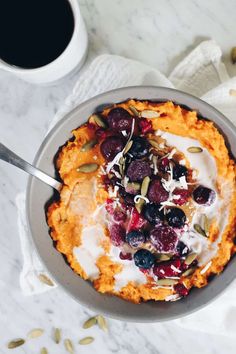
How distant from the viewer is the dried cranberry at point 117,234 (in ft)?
4.42

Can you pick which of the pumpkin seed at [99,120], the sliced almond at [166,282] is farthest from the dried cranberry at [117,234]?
the pumpkin seed at [99,120]

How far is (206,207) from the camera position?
4.42ft

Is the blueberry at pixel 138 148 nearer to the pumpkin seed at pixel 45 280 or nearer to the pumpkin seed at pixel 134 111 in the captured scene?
the pumpkin seed at pixel 134 111

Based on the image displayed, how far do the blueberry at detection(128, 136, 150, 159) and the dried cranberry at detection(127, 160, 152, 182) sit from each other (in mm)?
15

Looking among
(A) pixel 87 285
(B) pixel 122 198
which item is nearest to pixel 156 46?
(B) pixel 122 198

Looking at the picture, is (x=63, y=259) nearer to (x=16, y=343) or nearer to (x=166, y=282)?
(x=166, y=282)

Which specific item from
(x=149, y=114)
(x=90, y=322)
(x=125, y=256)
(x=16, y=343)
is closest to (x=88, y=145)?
(x=149, y=114)

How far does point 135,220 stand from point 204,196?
16 centimetres

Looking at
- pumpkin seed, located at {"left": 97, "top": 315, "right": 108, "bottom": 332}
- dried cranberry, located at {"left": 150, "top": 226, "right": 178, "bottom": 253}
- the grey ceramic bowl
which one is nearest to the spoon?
the grey ceramic bowl

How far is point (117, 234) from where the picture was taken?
4.42ft

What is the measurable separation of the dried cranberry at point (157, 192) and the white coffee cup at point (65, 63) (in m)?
0.36

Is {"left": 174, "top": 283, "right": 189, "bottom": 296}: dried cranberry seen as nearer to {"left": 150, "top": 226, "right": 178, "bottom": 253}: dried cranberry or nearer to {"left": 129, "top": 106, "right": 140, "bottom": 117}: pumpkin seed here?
{"left": 150, "top": 226, "right": 178, "bottom": 253}: dried cranberry

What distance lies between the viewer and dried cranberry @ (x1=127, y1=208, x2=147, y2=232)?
1.34 metres

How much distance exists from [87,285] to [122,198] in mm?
226
